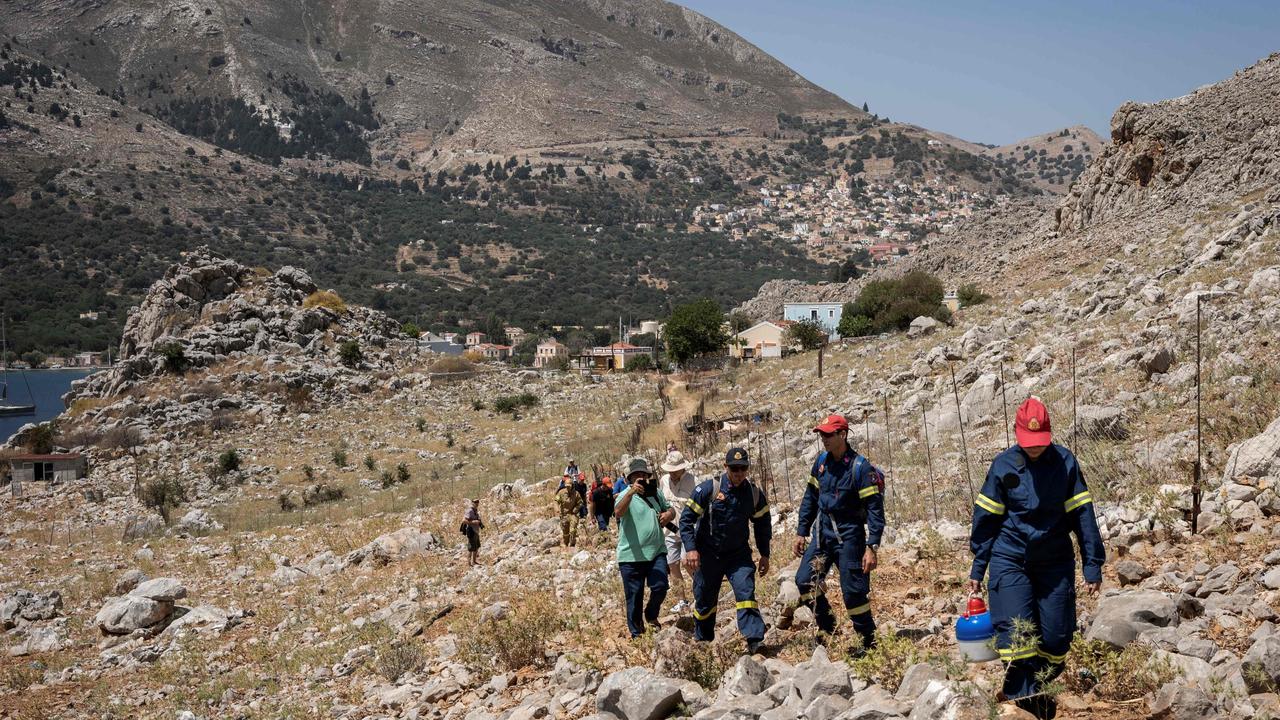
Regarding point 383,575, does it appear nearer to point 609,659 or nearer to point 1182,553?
point 609,659

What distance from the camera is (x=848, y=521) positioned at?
5.25 metres

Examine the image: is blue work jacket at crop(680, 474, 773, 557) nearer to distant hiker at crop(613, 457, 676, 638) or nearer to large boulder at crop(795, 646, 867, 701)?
distant hiker at crop(613, 457, 676, 638)

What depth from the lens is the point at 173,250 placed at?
99.4 meters

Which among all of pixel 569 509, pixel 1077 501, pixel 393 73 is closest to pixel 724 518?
pixel 1077 501

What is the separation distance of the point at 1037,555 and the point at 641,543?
107 inches

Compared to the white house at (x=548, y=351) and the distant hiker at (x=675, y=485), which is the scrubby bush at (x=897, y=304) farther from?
the white house at (x=548, y=351)

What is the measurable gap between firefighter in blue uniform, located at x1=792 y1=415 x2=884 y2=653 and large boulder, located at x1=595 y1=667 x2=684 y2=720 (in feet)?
3.69

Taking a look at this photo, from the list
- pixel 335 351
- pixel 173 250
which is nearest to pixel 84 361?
pixel 173 250

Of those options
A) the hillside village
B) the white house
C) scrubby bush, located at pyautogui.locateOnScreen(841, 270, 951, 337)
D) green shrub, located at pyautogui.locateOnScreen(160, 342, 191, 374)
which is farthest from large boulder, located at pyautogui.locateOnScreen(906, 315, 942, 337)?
the hillside village

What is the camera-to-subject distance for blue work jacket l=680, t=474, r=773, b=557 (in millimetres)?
5586

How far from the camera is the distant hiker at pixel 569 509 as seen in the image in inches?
434

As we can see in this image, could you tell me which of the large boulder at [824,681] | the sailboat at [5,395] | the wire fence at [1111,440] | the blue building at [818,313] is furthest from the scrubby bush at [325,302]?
the large boulder at [824,681]

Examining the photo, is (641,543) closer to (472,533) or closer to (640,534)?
(640,534)

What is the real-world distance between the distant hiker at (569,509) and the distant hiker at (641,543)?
468cm
